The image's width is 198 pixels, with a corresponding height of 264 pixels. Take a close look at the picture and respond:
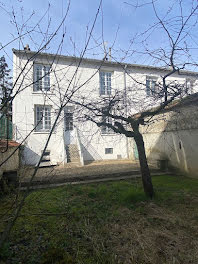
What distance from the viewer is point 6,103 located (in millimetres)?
1561

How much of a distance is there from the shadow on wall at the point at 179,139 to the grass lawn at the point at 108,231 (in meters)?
2.59

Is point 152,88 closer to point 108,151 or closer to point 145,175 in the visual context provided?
point 145,175

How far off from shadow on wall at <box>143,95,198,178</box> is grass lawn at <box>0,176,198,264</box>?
2.59 metres

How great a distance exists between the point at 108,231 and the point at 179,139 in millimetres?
6050

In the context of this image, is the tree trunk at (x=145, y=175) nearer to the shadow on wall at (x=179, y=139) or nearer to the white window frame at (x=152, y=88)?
the white window frame at (x=152, y=88)

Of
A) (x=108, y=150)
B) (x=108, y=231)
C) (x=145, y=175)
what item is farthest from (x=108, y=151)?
(x=108, y=231)

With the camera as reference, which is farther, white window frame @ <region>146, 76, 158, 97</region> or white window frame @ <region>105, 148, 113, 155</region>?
white window frame @ <region>105, 148, 113, 155</region>

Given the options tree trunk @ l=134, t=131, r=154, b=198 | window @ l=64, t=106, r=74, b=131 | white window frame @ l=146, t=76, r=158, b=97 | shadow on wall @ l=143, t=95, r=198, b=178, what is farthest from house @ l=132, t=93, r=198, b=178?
window @ l=64, t=106, r=74, b=131

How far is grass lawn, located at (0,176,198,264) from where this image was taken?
2.45 meters

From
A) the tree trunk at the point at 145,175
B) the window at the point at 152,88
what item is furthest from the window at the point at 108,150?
the tree trunk at the point at 145,175

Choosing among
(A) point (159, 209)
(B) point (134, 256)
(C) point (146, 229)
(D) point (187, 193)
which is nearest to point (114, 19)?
(B) point (134, 256)

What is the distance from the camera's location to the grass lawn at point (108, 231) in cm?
245

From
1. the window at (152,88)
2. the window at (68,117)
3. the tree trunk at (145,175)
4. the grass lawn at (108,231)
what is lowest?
the grass lawn at (108,231)

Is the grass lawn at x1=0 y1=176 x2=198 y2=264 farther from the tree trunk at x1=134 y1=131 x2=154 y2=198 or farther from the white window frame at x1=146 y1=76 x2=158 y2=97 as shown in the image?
the white window frame at x1=146 y1=76 x2=158 y2=97
